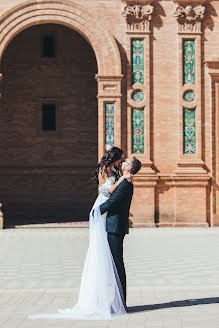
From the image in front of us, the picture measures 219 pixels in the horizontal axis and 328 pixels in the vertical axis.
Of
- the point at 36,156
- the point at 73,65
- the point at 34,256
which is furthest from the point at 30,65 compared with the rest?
the point at 34,256

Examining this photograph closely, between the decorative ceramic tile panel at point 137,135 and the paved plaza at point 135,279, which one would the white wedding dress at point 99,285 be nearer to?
the paved plaza at point 135,279

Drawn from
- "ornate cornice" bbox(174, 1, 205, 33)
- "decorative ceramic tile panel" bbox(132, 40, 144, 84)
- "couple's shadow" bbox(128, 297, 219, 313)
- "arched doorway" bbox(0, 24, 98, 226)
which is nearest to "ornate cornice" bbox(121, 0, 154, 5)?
"ornate cornice" bbox(174, 1, 205, 33)

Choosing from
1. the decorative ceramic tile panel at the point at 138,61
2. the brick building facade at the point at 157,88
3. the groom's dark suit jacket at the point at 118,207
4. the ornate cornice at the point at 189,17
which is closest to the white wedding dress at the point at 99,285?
the groom's dark suit jacket at the point at 118,207

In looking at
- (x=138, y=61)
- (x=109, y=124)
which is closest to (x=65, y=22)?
(x=138, y=61)

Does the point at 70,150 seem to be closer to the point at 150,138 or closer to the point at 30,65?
the point at 30,65

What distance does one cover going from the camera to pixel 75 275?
33.3 feet

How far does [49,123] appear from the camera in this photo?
85.5 ft

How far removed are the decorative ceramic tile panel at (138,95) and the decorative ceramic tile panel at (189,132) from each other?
1422mm

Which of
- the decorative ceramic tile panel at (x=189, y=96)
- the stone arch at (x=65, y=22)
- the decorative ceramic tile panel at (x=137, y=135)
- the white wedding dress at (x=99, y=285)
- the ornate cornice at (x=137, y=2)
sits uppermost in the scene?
the ornate cornice at (x=137, y=2)

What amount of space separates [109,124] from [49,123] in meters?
6.34

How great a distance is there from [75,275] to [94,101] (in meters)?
16.4

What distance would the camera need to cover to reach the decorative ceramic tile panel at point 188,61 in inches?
806

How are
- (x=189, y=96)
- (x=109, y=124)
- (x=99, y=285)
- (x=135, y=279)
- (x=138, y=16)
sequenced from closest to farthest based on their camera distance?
1. (x=99, y=285)
2. (x=135, y=279)
3. (x=109, y=124)
4. (x=138, y=16)
5. (x=189, y=96)

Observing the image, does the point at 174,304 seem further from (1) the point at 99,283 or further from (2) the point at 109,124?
(2) the point at 109,124
